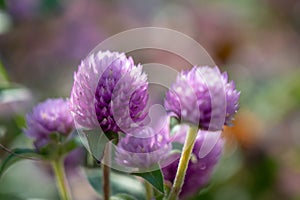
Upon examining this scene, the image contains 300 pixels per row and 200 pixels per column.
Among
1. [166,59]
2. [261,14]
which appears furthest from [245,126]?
[261,14]

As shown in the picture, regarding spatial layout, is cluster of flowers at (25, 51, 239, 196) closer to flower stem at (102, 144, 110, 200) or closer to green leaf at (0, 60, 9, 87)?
flower stem at (102, 144, 110, 200)

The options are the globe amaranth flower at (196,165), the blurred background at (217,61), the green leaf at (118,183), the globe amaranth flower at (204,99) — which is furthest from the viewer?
the blurred background at (217,61)

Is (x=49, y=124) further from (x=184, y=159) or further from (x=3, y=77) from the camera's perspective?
(x=3, y=77)

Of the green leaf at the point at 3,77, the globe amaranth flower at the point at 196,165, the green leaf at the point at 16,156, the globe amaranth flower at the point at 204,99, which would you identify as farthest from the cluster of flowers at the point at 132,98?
the green leaf at the point at 3,77

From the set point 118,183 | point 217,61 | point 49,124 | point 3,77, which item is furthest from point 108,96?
point 217,61

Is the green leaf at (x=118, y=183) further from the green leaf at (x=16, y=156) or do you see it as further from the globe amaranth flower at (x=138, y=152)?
the globe amaranth flower at (x=138, y=152)

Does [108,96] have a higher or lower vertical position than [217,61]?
lower

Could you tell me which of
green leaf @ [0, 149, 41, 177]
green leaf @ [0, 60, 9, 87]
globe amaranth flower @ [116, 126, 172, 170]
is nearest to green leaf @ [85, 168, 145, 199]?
green leaf @ [0, 149, 41, 177]
